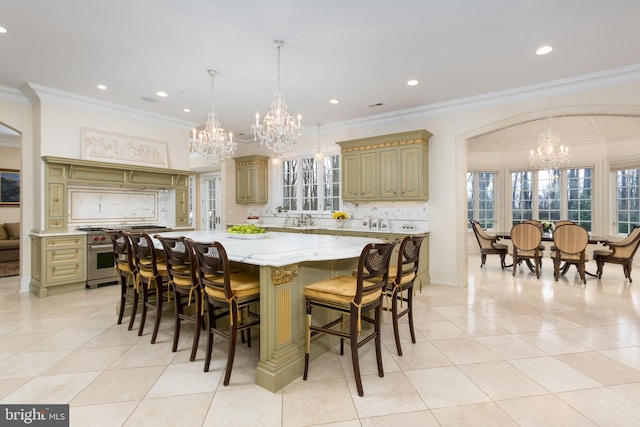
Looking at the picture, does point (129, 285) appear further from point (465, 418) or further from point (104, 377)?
point (465, 418)

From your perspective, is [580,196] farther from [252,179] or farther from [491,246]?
[252,179]

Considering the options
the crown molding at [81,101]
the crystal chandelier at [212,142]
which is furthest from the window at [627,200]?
the crown molding at [81,101]

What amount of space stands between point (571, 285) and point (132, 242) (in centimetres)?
633

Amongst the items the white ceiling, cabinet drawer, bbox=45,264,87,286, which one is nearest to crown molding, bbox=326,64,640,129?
the white ceiling

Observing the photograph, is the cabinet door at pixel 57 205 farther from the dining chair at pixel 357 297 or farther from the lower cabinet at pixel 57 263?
the dining chair at pixel 357 297

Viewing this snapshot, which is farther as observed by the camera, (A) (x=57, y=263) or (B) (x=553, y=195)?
(B) (x=553, y=195)

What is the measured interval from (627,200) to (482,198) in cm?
284

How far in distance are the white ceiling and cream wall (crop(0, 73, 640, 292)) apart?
31cm

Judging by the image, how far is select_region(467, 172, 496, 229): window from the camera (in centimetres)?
854

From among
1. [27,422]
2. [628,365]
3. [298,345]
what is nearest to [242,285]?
[298,345]

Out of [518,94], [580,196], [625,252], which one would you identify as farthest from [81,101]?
[580,196]

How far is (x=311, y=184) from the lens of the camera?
6.95 meters

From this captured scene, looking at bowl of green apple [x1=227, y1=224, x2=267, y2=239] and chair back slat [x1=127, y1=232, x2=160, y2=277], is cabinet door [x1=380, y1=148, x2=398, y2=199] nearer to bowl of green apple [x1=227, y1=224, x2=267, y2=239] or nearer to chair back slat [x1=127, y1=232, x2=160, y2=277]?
bowl of green apple [x1=227, y1=224, x2=267, y2=239]

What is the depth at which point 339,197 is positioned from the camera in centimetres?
644
